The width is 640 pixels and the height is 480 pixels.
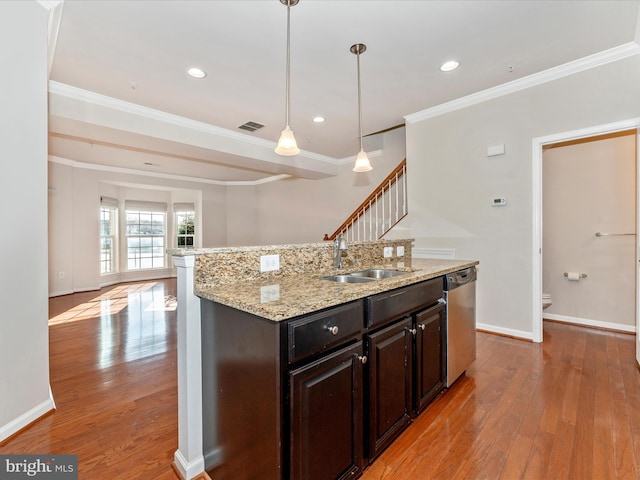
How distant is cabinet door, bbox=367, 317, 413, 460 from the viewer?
1.48m

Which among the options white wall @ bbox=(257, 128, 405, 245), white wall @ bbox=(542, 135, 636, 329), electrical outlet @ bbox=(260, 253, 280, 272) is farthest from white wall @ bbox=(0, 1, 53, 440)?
white wall @ bbox=(542, 135, 636, 329)

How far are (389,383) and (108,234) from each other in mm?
7788

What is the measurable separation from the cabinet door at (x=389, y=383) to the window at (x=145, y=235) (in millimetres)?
7912

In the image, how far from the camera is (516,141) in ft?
10.8

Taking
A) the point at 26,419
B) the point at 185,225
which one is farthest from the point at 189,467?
the point at 185,225

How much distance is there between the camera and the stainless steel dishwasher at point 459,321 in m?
2.17

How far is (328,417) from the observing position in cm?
124

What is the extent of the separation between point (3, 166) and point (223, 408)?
6.36 ft

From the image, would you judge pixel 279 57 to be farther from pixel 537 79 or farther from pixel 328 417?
pixel 328 417

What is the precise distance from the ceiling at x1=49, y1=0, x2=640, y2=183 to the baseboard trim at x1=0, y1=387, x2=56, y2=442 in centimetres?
280

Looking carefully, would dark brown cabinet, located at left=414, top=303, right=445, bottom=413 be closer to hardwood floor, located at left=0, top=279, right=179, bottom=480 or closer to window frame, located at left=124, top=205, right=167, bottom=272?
hardwood floor, located at left=0, top=279, right=179, bottom=480

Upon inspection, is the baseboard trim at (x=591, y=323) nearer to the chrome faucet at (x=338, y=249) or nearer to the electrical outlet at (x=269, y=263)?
the chrome faucet at (x=338, y=249)

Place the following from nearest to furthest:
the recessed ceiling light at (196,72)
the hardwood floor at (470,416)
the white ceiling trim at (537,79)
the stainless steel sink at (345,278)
→ the hardwood floor at (470,416) → the stainless steel sink at (345,278) → the white ceiling trim at (537,79) → the recessed ceiling light at (196,72)

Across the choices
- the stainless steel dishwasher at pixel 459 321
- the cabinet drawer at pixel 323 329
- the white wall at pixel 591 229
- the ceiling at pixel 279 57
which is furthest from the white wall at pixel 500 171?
the cabinet drawer at pixel 323 329
